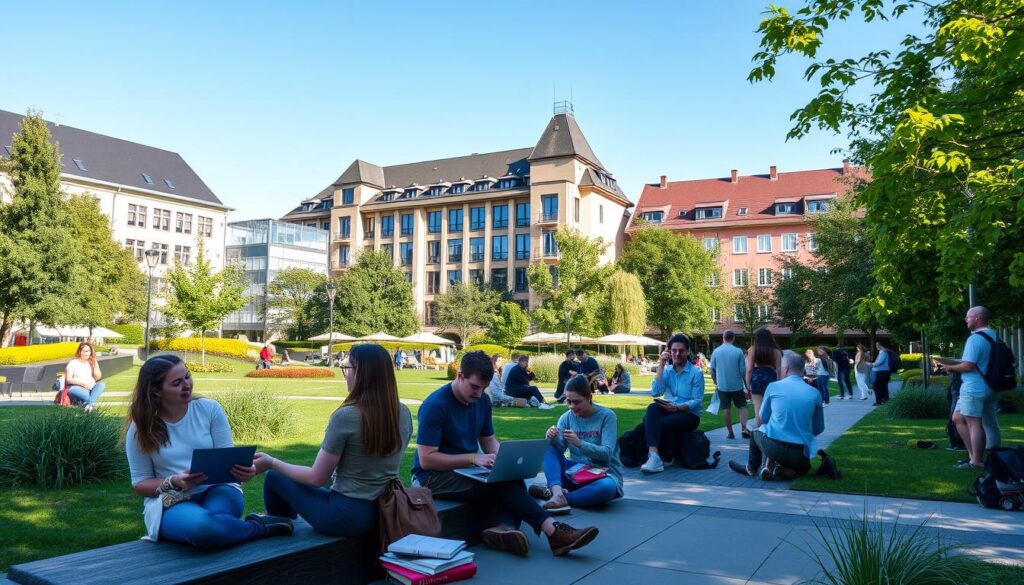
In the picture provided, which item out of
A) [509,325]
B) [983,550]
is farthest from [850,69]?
[509,325]

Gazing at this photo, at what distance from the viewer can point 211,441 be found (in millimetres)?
4746

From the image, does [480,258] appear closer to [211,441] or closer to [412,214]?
[412,214]

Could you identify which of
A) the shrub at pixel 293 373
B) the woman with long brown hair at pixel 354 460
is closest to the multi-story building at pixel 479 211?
the shrub at pixel 293 373

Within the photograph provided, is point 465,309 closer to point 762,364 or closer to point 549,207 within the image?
point 549,207

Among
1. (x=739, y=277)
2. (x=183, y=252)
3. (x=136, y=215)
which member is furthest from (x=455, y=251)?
(x=136, y=215)

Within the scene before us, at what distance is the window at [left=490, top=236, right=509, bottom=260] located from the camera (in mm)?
71562

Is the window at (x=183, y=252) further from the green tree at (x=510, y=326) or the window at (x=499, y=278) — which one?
the green tree at (x=510, y=326)

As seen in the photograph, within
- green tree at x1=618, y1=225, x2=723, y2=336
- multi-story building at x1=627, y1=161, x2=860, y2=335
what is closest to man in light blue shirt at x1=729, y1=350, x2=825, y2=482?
green tree at x1=618, y1=225, x2=723, y2=336

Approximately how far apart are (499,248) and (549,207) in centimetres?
699

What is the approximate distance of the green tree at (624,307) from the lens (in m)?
53.2

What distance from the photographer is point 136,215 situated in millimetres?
72625

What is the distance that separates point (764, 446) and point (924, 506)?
191 centimetres

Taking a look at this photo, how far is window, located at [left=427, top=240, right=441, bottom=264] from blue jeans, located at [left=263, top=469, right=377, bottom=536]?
2777 inches

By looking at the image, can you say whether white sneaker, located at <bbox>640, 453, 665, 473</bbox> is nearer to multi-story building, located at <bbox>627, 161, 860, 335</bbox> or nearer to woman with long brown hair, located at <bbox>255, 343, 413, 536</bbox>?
woman with long brown hair, located at <bbox>255, 343, 413, 536</bbox>
